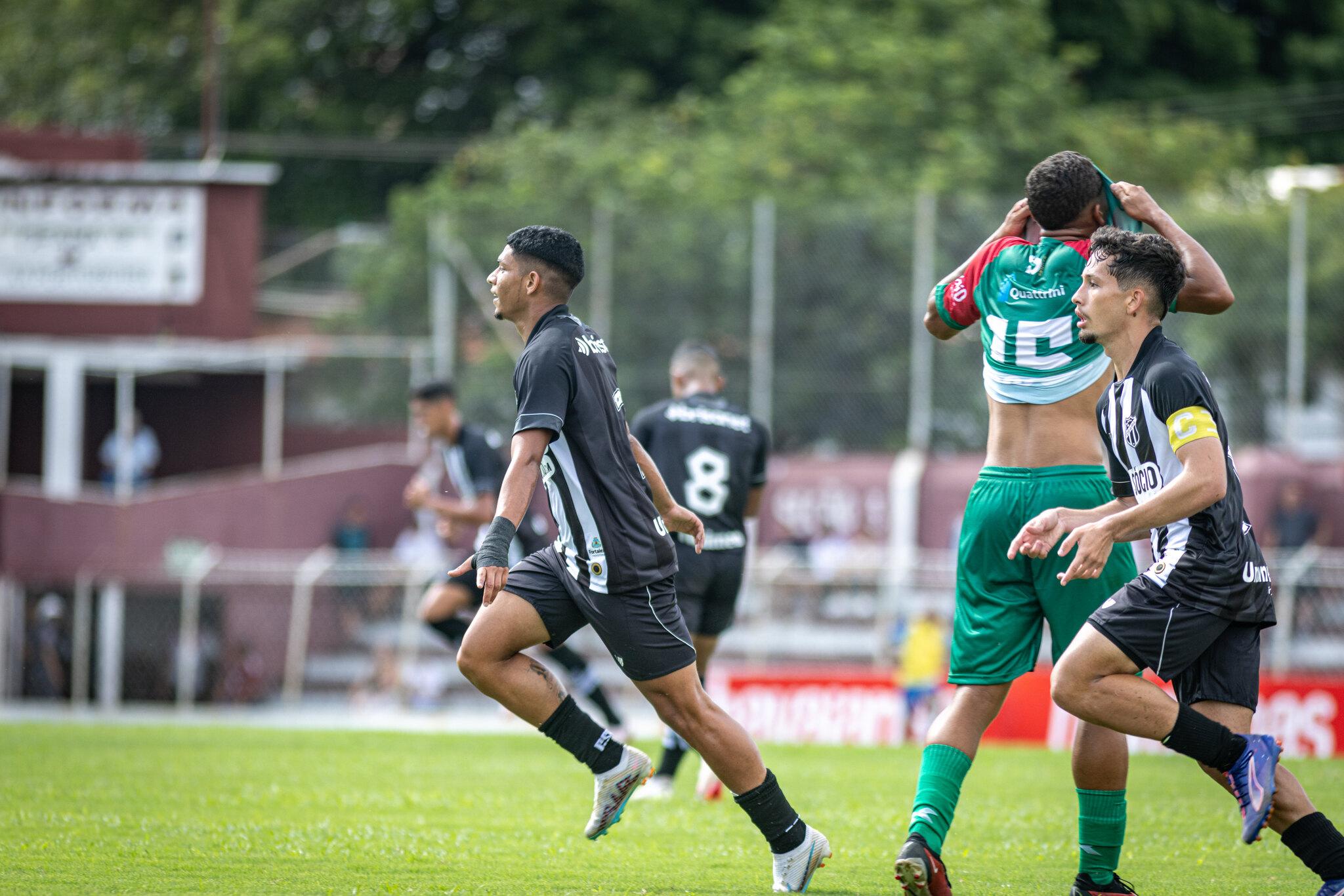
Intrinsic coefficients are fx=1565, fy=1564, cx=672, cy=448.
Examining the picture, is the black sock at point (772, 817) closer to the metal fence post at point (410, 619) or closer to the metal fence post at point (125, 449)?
the metal fence post at point (410, 619)

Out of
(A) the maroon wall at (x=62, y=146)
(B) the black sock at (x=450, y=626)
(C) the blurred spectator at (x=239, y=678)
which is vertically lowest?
(C) the blurred spectator at (x=239, y=678)

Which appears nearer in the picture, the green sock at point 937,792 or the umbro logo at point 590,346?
the green sock at point 937,792

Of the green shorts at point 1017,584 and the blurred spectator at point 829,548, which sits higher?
the green shorts at point 1017,584

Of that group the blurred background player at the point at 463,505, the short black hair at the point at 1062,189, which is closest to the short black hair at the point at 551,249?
the short black hair at the point at 1062,189

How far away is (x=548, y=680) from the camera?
5.86 m

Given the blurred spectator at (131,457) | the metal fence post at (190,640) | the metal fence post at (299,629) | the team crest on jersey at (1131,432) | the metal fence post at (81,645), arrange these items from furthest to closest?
the blurred spectator at (131,457) < the metal fence post at (81,645) < the metal fence post at (299,629) < the metal fence post at (190,640) < the team crest on jersey at (1131,432)

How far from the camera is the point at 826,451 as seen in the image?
19.6 metres

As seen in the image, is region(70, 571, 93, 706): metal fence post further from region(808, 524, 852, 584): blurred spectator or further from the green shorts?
the green shorts

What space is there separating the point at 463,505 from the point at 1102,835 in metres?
5.85

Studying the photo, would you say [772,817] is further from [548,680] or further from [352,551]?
[352,551]

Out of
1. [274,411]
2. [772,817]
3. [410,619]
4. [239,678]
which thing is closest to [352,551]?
[239,678]

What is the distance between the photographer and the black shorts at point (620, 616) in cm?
561

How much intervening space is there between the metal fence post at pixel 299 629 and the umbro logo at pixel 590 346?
13608 mm

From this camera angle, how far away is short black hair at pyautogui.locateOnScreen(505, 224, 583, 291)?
5.85 metres
